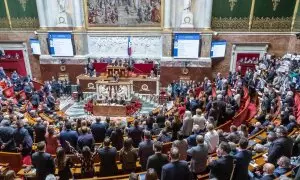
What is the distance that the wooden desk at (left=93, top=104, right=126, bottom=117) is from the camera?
41.1 feet

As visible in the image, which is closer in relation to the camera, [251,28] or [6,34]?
[251,28]

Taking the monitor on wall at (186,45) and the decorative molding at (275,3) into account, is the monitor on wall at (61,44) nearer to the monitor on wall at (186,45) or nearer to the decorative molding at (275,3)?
the monitor on wall at (186,45)

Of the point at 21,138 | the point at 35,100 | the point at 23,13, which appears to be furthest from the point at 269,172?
the point at 23,13

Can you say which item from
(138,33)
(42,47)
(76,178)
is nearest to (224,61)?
(138,33)

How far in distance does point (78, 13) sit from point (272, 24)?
442 inches

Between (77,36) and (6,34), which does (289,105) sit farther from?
(6,34)

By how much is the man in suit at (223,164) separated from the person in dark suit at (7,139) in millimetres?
4698

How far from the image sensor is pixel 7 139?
6289mm

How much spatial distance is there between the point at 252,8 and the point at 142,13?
20.7 ft

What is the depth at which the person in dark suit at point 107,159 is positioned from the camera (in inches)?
191

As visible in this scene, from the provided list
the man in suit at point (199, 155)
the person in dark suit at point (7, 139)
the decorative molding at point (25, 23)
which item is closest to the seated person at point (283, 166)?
the man in suit at point (199, 155)

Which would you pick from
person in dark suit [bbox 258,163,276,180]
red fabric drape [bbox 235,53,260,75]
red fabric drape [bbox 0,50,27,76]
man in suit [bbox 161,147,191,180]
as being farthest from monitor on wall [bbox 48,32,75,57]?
person in dark suit [bbox 258,163,276,180]

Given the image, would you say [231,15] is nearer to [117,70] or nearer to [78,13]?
[117,70]

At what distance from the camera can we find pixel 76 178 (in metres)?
5.54
